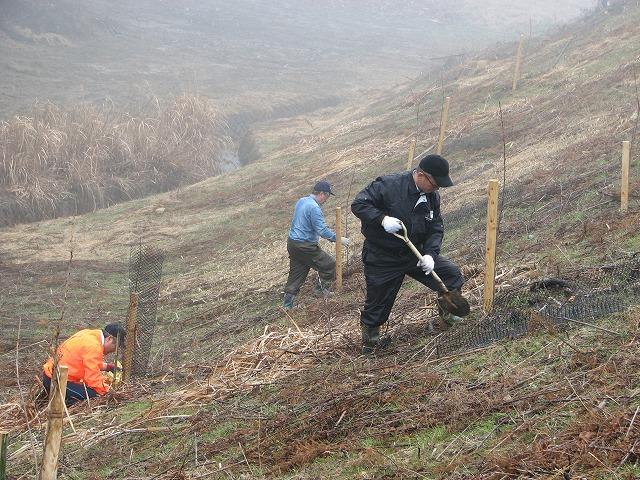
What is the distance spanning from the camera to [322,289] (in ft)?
33.7

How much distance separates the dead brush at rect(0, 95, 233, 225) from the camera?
64.1ft

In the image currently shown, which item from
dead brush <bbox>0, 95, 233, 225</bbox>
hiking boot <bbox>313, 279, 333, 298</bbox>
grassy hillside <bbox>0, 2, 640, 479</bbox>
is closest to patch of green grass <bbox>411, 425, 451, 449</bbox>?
grassy hillside <bbox>0, 2, 640, 479</bbox>

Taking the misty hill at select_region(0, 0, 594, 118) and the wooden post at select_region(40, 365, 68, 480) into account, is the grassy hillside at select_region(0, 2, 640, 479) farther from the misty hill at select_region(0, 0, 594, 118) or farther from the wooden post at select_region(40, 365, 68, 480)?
the misty hill at select_region(0, 0, 594, 118)

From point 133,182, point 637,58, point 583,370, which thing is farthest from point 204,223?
point 583,370

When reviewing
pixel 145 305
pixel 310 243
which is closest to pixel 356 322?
pixel 310 243

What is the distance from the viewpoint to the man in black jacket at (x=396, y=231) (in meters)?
6.00

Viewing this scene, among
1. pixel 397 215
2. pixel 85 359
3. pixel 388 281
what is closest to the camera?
pixel 397 215

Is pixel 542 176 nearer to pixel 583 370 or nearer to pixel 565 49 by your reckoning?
pixel 583 370

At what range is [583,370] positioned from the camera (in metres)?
4.72

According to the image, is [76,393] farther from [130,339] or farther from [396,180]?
[396,180]

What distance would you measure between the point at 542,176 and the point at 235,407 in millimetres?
8110

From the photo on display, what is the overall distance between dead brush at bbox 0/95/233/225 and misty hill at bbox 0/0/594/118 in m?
6.01

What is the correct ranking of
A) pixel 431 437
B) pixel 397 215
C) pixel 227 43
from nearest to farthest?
pixel 431 437 < pixel 397 215 < pixel 227 43

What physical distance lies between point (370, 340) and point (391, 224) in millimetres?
1094
